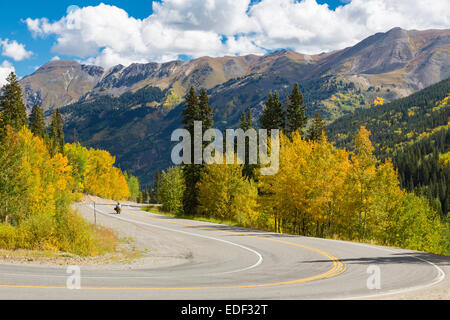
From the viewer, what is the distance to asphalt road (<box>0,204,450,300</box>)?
10562mm

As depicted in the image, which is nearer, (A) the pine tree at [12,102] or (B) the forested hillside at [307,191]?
(B) the forested hillside at [307,191]

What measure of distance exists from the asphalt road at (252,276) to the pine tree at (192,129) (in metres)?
27.3

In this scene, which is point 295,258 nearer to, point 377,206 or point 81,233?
point 81,233

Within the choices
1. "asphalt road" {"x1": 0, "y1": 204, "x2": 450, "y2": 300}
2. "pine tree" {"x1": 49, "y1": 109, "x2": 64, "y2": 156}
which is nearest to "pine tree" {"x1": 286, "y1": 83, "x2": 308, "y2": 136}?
"asphalt road" {"x1": 0, "y1": 204, "x2": 450, "y2": 300}

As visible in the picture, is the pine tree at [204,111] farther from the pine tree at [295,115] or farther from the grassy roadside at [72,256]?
the grassy roadside at [72,256]

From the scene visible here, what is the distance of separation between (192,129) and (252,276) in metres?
36.3

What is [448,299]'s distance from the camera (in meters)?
10.6

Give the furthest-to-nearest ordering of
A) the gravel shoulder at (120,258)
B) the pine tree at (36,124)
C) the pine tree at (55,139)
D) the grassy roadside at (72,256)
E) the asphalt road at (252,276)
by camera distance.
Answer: the pine tree at (36,124)
the pine tree at (55,139)
the grassy roadside at (72,256)
the gravel shoulder at (120,258)
the asphalt road at (252,276)

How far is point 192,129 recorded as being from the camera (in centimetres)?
4884

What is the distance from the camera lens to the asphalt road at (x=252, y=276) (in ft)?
34.7

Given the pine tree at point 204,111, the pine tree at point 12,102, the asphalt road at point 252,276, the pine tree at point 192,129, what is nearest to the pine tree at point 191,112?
the pine tree at point 192,129

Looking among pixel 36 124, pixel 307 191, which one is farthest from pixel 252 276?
pixel 36 124

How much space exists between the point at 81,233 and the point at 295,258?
35.7 ft
